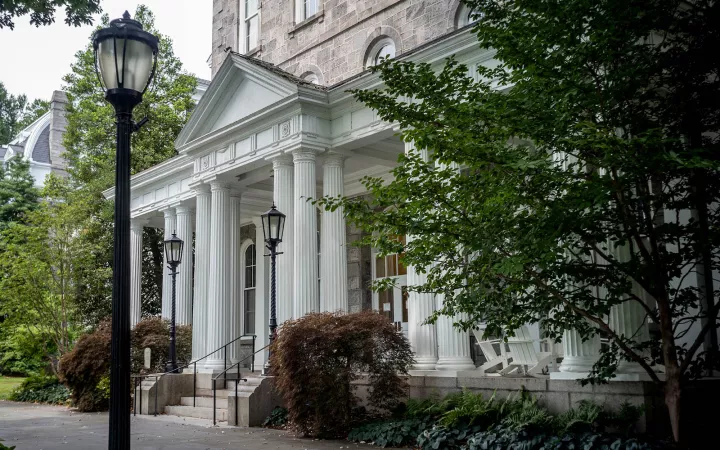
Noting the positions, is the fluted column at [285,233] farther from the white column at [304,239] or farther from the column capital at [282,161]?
the white column at [304,239]

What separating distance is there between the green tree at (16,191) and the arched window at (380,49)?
97.0 feet

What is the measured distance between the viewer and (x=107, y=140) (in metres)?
31.8

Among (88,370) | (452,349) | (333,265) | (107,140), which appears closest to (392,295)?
(333,265)

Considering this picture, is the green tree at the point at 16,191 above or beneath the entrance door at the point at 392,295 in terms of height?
above

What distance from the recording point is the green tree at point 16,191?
4209 cm

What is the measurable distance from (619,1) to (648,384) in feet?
16.5

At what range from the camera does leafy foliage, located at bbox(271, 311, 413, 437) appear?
40.9 ft

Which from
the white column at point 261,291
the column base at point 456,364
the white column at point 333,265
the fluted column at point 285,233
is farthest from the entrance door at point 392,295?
the column base at point 456,364

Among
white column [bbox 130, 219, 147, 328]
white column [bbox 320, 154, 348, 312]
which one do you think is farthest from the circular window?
white column [bbox 130, 219, 147, 328]

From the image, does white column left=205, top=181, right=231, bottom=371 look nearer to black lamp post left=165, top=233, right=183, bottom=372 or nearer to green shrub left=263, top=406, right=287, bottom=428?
black lamp post left=165, top=233, right=183, bottom=372

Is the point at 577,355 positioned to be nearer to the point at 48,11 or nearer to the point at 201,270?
the point at 48,11

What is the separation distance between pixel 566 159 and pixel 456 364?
5.82 metres

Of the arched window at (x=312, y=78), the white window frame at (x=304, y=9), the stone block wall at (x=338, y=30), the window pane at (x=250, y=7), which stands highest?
the window pane at (x=250, y=7)

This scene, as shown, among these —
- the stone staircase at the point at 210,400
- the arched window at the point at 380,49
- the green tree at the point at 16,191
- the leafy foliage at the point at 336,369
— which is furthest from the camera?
the green tree at the point at 16,191
